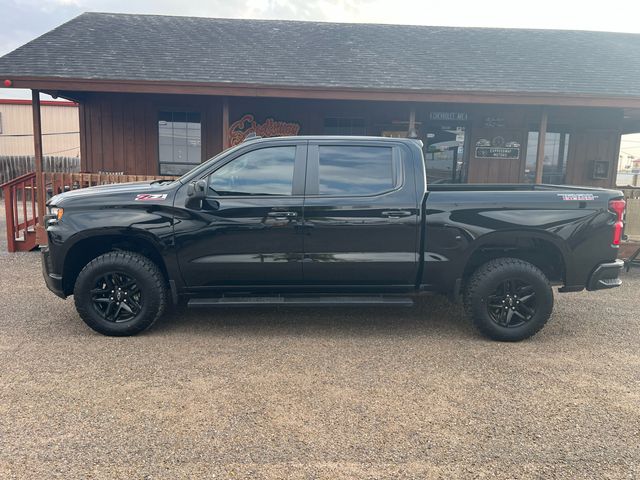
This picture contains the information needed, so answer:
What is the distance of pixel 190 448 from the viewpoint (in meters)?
2.83

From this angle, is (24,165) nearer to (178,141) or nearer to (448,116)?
(178,141)

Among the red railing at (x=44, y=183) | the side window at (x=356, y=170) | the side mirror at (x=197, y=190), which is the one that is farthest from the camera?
the red railing at (x=44, y=183)

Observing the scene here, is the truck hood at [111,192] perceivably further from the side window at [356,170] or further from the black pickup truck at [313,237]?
the side window at [356,170]

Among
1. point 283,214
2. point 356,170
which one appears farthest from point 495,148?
point 283,214

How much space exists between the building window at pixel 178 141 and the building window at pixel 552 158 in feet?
26.0

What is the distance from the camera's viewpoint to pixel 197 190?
444 centimetres

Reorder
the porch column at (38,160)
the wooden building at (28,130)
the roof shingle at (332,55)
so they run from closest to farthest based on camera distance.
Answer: the porch column at (38,160), the roof shingle at (332,55), the wooden building at (28,130)

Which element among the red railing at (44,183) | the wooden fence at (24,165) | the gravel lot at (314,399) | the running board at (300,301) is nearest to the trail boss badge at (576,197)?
the gravel lot at (314,399)

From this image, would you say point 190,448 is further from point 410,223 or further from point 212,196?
point 410,223

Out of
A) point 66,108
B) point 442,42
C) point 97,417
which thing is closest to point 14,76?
point 97,417

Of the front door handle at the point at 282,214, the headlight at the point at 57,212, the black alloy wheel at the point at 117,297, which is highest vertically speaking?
the front door handle at the point at 282,214

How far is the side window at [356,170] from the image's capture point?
4637 millimetres

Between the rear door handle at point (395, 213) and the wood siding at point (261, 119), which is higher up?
the wood siding at point (261, 119)

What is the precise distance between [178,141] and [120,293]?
7377 millimetres
